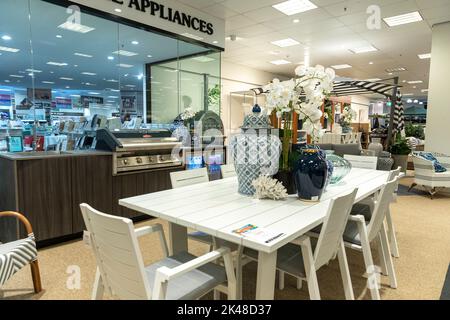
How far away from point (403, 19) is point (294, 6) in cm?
221

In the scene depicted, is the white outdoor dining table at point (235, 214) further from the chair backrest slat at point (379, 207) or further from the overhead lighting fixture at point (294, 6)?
the overhead lighting fixture at point (294, 6)

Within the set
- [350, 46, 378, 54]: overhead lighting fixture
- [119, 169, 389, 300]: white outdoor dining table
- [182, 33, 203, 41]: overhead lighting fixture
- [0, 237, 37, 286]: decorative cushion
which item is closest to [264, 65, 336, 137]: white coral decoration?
[119, 169, 389, 300]: white outdoor dining table

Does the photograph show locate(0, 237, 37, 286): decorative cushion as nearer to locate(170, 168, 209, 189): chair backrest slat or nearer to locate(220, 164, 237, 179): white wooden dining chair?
locate(170, 168, 209, 189): chair backrest slat

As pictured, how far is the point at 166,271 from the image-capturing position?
1205 mm

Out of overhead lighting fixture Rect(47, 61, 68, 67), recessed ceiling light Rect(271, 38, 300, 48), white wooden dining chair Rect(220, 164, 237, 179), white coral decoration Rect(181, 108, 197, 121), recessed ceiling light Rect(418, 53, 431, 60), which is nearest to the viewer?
white wooden dining chair Rect(220, 164, 237, 179)

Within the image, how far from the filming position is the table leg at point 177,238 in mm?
2031

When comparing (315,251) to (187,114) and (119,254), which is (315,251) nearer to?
(119,254)

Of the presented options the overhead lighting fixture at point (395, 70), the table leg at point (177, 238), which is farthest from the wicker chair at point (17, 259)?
the overhead lighting fixture at point (395, 70)

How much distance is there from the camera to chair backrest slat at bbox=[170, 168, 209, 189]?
95.5 inches

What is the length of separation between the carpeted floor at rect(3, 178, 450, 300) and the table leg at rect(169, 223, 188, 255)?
0.65 meters

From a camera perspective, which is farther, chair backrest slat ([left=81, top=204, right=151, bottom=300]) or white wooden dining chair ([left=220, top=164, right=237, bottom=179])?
white wooden dining chair ([left=220, top=164, right=237, bottom=179])

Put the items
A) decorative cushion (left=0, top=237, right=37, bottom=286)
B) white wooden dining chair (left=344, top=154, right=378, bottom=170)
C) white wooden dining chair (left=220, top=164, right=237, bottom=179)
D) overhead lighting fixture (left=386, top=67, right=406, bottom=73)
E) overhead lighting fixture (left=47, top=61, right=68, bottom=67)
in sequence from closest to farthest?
decorative cushion (left=0, top=237, right=37, bottom=286), white wooden dining chair (left=220, top=164, right=237, bottom=179), white wooden dining chair (left=344, top=154, right=378, bottom=170), overhead lighting fixture (left=47, top=61, right=68, bottom=67), overhead lighting fixture (left=386, top=67, right=406, bottom=73)

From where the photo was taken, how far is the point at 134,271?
1.28 m

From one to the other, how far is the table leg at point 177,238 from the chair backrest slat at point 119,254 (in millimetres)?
588
